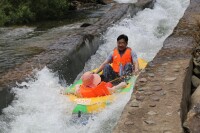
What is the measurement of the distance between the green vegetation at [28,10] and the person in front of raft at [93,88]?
8.61 meters

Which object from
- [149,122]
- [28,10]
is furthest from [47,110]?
[28,10]

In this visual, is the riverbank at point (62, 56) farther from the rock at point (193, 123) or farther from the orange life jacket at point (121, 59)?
the rock at point (193, 123)

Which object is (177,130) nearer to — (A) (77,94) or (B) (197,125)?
(B) (197,125)

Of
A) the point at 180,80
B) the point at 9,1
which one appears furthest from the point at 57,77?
the point at 9,1

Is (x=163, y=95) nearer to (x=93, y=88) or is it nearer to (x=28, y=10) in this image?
(x=93, y=88)

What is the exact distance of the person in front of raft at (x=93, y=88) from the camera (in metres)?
6.97

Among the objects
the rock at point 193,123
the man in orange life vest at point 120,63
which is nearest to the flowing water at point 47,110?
the man in orange life vest at point 120,63

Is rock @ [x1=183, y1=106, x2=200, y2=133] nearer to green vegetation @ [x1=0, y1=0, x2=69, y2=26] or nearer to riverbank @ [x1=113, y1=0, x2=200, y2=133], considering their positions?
riverbank @ [x1=113, y1=0, x2=200, y2=133]

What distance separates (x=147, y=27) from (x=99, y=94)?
24.7ft

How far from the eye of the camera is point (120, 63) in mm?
8164

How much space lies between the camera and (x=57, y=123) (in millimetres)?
6391

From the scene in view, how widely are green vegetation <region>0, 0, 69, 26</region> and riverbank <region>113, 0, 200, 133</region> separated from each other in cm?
846

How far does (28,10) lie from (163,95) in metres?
10.7

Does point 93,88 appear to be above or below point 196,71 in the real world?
below
